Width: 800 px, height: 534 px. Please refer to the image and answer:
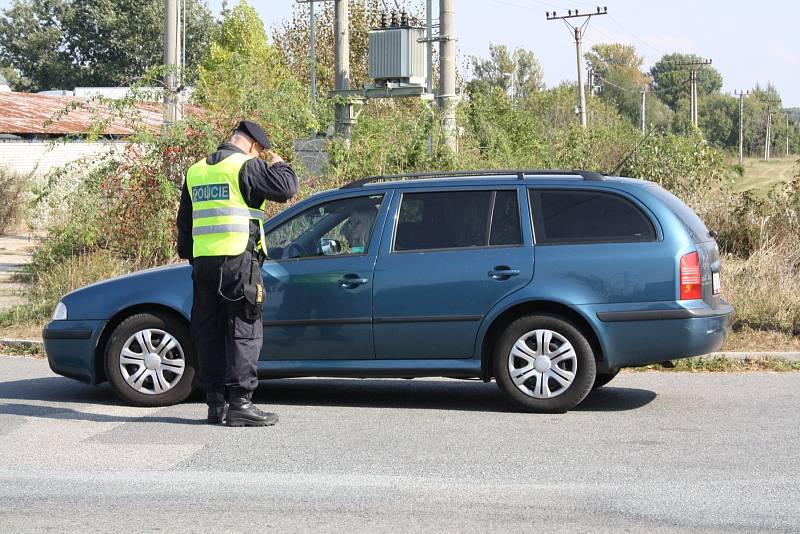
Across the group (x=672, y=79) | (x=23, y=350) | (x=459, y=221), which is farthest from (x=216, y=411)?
(x=672, y=79)

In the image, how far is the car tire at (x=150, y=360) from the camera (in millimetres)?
8094

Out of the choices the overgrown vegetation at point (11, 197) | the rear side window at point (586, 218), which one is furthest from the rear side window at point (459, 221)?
the overgrown vegetation at point (11, 197)

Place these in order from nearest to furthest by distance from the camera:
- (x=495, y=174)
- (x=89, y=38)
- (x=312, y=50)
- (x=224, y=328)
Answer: (x=224, y=328), (x=495, y=174), (x=312, y=50), (x=89, y=38)

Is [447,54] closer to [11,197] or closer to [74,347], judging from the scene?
[74,347]

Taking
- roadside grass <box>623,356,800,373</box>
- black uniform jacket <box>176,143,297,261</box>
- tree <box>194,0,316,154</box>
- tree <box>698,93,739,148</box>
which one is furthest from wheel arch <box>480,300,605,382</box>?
tree <box>698,93,739,148</box>

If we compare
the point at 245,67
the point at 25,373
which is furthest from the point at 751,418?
the point at 245,67

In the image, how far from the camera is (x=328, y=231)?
8156 millimetres

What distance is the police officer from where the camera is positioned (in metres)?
7.21

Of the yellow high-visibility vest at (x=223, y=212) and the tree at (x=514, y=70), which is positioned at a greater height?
the tree at (x=514, y=70)

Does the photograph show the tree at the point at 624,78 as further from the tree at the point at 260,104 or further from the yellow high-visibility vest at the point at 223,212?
the yellow high-visibility vest at the point at 223,212

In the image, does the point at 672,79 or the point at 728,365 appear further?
the point at 672,79

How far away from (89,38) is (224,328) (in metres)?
74.9

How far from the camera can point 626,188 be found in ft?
25.6

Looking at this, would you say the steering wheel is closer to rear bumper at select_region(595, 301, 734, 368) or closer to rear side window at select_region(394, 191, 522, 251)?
rear side window at select_region(394, 191, 522, 251)
